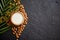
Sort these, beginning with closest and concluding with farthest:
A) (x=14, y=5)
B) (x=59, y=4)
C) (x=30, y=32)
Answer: (x=14, y=5), (x=30, y=32), (x=59, y=4)

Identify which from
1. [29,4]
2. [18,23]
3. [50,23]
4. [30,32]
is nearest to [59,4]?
[50,23]

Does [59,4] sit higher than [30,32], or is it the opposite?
[59,4]

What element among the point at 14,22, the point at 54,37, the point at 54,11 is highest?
the point at 14,22

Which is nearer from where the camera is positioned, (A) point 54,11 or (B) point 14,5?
(B) point 14,5

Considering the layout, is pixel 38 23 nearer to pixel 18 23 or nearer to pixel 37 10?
pixel 37 10

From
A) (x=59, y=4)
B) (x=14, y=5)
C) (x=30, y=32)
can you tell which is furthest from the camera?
(x=59, y=4)

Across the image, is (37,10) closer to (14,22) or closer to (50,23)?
(50,23)

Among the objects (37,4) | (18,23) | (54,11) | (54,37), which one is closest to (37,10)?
(37,4)
